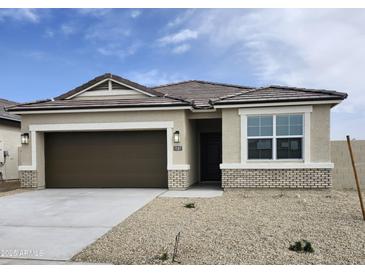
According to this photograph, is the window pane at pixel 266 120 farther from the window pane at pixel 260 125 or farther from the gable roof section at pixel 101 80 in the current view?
the gable roof section at pixel 101 80

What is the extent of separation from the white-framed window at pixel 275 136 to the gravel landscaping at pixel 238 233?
2.35 metres

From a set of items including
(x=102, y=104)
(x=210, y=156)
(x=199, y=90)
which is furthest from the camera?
(x=199, y=90)

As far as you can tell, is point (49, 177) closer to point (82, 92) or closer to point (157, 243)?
point (82, 92)

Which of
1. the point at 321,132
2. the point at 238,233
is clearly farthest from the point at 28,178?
the point at 321,132

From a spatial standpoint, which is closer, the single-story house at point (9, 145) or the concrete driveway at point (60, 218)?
the concrete driveway at point (60, 218)

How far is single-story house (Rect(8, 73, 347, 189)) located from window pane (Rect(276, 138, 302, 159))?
1.4 inches

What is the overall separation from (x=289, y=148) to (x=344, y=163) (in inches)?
93.9

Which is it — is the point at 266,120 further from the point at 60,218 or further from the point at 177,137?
the point at 60,218

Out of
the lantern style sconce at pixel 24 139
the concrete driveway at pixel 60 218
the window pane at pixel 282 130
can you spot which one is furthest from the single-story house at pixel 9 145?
the window pane at pixel 282 130

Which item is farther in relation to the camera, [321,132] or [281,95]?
[281,95]

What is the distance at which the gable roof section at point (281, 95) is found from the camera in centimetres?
1091

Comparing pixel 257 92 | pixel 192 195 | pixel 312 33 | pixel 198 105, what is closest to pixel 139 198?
pixel 192 195

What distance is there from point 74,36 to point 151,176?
754 centimetres

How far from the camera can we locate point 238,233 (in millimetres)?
5938
